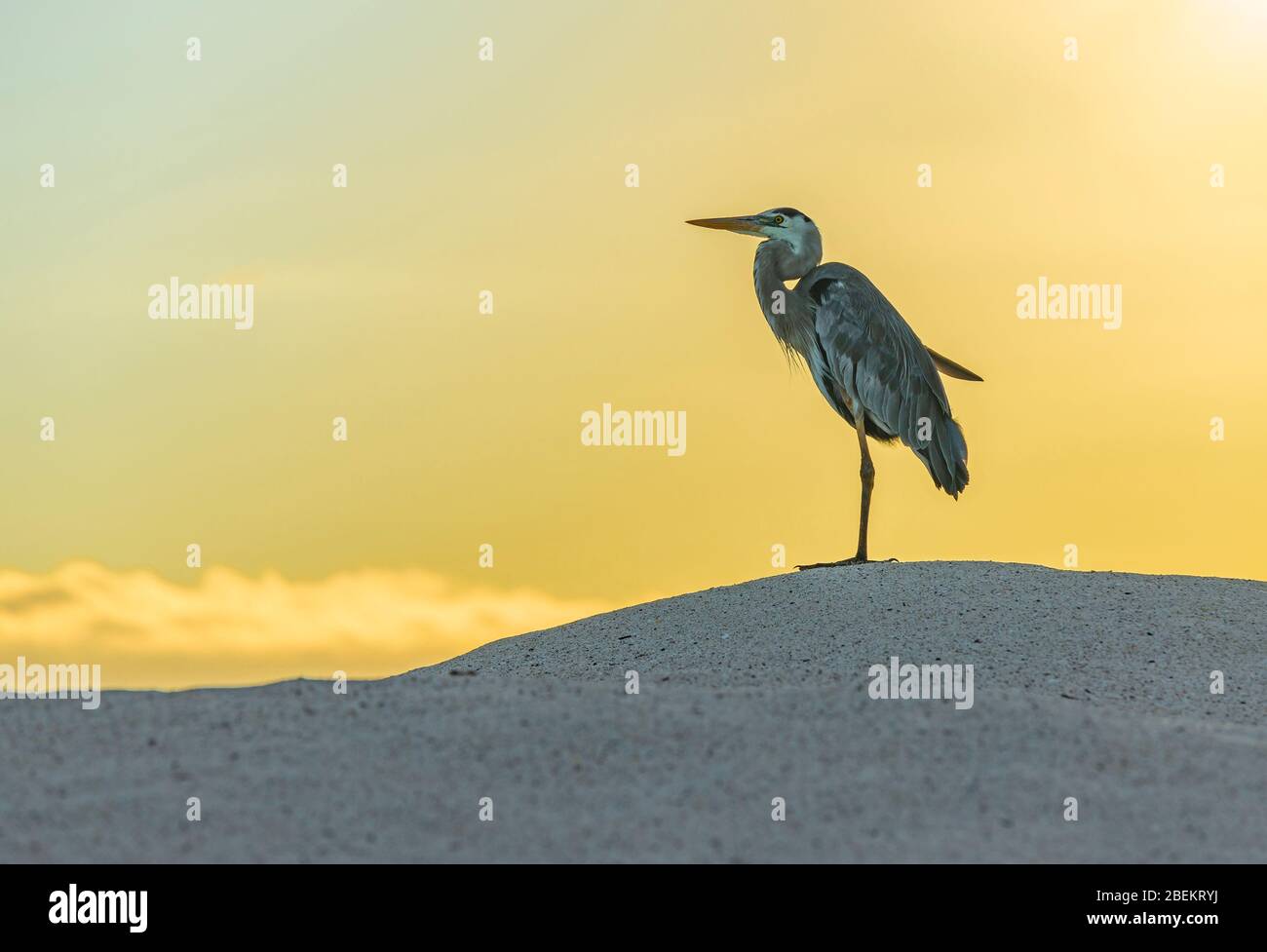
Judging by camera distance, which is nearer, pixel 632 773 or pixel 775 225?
pixel 632 773

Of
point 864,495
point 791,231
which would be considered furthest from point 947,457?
point 791,231

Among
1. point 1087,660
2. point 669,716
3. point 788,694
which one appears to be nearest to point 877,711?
point 788,694

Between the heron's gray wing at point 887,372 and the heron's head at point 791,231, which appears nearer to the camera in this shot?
the heron's gray wing at point 887,372

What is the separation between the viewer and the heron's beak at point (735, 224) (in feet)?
42.3

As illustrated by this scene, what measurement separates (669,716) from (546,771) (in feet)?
2.82

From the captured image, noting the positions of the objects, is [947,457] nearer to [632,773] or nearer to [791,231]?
[791,231]

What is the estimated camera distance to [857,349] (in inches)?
485

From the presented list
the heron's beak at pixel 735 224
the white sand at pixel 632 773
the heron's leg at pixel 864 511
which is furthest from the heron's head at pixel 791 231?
the white sand at pixel 632 773

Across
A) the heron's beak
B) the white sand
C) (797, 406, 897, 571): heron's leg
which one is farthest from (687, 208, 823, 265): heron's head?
the white sand

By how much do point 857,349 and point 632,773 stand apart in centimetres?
694

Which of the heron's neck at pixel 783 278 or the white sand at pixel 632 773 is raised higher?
the heron's neck at pixel 783 278

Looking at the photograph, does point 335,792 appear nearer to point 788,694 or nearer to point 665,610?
point 788,694

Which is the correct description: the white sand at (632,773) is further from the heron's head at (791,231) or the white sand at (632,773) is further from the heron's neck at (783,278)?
the heron's head at (791,231)

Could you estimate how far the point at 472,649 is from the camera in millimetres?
11711
